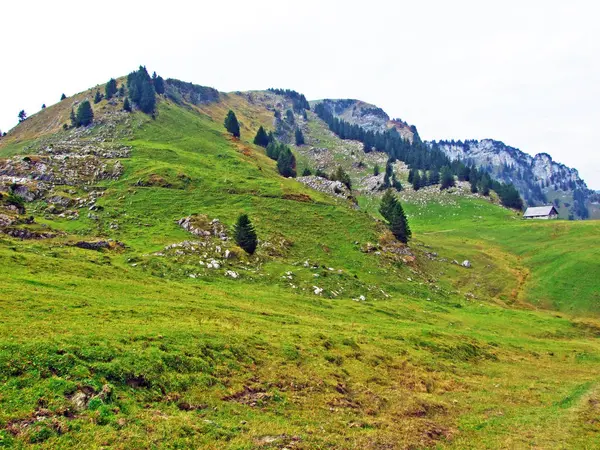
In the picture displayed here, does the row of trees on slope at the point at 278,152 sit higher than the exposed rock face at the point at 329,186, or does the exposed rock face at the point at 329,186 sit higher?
the row of trees on slope at the point at 278,152

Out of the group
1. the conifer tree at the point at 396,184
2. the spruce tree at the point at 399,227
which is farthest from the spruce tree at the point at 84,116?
the conifer tree at the point at 396,184

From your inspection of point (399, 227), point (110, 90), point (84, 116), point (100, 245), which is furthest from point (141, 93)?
point (399, 227)

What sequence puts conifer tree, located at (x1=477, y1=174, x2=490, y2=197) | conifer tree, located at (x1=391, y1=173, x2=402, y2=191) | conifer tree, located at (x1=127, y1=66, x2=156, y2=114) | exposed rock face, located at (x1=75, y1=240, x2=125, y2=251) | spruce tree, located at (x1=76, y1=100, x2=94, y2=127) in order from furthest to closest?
1. conifer tree, located at (x1=391, y1=173, x2=402, y2=191)
2. conifer tree, located at (x1=477, y1=174, x2=490, y2=197)
3. conifer tree, located at (x1=127, y1=66, x2=156, y2=114)
4. spruce tree, located at (x1=76, y1=100, x2=94, y2=127)
5. exposed rock face, located at (x1=75, y1=240, x2=125, y2=251)

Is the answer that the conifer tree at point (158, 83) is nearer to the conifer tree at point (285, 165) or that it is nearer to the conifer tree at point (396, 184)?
the conifer tree at point (285, 165)

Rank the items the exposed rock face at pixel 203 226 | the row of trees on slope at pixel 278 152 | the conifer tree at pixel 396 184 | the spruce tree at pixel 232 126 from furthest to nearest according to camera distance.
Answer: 1. the conifer tree at pixel 396 184
2. the spruce tree at pixel 232 126
3. the row of trees on slope at pixel 278 152
4. the exposed rock face at pixel 203 226

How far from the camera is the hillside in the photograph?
1825 centimetres

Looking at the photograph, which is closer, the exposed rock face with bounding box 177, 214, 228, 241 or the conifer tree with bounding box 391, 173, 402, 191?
the exposed rock face with bounding box 177, 214, 228, 241

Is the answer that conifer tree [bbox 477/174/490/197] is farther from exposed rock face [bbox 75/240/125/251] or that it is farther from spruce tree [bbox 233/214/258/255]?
exposed rock face [bbox 75/240/125/251]

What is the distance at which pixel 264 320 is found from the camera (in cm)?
3641

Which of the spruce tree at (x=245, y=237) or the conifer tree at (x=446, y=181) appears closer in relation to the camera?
the spruce tree at (x=245, y=237)

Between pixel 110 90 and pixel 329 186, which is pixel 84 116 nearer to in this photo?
pixel 110 90

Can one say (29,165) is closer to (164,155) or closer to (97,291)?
(164,155)

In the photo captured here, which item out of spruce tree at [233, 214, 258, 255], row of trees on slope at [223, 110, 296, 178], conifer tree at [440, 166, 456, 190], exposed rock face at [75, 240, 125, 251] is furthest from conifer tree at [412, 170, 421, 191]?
exposed rock face at [75, 240, 125, 251]

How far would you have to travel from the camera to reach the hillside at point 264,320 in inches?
719
